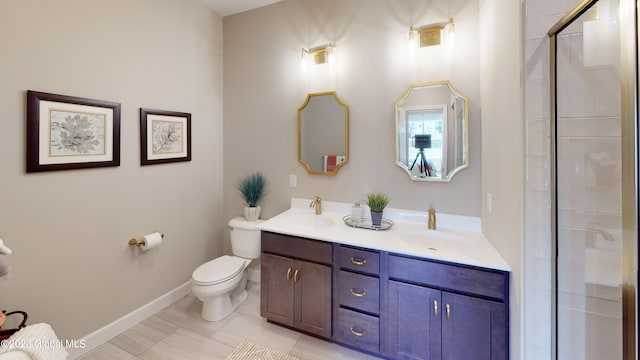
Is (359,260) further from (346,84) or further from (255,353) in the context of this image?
(346,84)

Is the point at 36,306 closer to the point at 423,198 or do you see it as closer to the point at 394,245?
the point at 394,245

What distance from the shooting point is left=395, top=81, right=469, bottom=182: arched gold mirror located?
6.59ft

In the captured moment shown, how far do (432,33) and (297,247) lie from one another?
1.90 meters

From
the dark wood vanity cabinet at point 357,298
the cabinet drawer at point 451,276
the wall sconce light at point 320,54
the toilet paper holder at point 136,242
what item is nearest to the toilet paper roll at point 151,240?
the toilet paper holder at point 136,242

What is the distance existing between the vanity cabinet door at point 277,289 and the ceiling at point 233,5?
241 cm

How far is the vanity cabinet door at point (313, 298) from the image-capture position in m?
1.89

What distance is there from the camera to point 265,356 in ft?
6.09

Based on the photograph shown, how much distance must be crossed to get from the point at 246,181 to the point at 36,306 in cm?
167

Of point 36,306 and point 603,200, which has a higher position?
point 603,200

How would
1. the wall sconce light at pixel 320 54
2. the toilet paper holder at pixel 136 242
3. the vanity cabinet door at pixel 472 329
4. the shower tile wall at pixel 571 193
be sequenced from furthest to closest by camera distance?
the wall sconce light at pixel 320 54, the toilet paper holder at pixel 136 242, the vanity cabinet door at pixel 472 329, the shower tile wall at pixel 571 193

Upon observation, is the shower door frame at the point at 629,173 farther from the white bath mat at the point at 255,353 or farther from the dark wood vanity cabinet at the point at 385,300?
the white bath mat at the point at 255,353

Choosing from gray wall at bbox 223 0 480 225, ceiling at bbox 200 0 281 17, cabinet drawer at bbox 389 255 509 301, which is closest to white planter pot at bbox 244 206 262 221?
gray wall at bbox 223 0 480 225

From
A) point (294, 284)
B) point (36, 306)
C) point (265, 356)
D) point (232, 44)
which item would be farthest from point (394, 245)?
point (232, 44)

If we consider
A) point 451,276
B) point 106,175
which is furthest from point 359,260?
point 106,175
